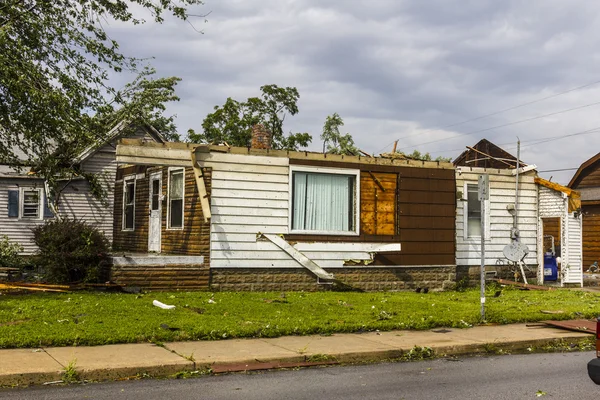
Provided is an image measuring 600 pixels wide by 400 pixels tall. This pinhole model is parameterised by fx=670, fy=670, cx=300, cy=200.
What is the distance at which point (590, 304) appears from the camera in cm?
1548

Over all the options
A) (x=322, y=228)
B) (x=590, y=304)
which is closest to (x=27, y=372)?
(x=322, y=228)

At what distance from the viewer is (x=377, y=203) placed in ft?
57.8

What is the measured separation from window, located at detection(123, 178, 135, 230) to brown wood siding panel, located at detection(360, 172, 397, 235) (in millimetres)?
7069

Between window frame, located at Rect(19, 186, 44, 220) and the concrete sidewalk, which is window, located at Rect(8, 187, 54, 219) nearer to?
window frame, located at Rect(19, 186, 44, 220)

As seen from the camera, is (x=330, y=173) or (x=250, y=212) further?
(x=330, y=173)

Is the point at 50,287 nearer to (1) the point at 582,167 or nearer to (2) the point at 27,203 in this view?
(2) the point at 27,203

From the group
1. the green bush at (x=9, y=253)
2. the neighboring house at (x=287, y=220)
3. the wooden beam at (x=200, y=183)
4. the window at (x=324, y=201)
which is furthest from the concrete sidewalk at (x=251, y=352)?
the green bush at (x=9, y=253)

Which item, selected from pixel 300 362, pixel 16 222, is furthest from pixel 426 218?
pixel 16 222

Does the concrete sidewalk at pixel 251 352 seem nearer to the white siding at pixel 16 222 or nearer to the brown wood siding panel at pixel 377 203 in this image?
the brown wood siding panel at pixel 377 203

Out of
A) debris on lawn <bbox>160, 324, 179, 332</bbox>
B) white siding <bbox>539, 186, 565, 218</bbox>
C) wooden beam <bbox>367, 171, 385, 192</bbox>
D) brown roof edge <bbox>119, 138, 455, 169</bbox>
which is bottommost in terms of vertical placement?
debris on lawn <bbox>160, 324, 179, 332</bbox>

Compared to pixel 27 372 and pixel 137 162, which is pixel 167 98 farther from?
pixel 27 372

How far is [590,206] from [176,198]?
63.2 feet

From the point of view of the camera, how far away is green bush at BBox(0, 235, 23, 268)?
22.8m

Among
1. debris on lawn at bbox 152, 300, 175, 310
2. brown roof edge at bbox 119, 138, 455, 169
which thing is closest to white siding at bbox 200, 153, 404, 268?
brown roof edge at bbox 119, 138, 455, 169
